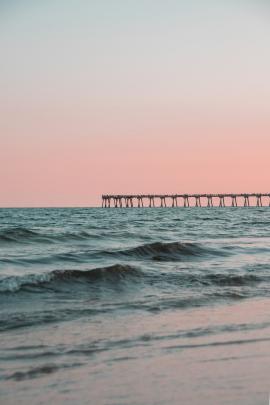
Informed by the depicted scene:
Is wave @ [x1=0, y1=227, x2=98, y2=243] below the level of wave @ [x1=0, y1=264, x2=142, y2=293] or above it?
above

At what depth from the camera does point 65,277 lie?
35.0ft

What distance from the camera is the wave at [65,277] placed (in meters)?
9.57

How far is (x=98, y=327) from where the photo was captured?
21.2 ft

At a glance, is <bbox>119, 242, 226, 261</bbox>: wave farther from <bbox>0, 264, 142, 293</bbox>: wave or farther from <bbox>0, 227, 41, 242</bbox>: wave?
<bbox>0, 227, 41, 242</bbox>: wave

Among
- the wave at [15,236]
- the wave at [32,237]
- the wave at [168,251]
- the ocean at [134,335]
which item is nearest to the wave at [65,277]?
the ocean at [134,335]

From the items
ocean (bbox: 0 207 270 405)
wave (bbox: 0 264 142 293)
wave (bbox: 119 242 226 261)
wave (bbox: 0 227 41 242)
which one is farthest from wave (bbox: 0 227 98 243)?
wave (bbox: 0 264 142 293)

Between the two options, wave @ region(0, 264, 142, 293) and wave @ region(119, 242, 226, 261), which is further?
wave @ region(119, 242, 226, 261)

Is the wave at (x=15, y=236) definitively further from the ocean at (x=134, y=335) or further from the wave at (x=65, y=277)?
the wave at (x=65, y=277)

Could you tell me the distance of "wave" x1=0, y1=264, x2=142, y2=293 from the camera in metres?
9.57

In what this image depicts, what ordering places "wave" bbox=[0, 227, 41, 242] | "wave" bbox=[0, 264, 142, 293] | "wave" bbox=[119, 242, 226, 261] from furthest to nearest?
"wave" bbox=[0, 227, 41, 242], "wave" bbox=[119, 242, 226, 261], "wave" bbox=[0, 264, 142, 293]

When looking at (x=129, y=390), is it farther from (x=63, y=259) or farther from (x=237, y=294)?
(x=63, y=259)

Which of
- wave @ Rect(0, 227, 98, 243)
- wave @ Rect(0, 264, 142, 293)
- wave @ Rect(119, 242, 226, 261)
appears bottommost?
wave @ Rect(119, 242, 226, 261)

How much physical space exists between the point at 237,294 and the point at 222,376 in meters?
4.69

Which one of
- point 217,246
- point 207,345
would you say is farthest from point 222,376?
point 217,246
